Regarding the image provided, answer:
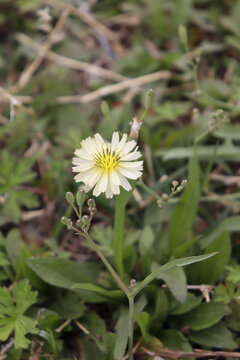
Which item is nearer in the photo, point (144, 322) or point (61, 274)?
point (144, 322)

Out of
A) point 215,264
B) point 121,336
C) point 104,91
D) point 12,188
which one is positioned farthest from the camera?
point 104,91

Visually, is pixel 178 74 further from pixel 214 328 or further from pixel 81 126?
pixel 214 328

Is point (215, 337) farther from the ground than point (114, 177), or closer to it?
closer to it

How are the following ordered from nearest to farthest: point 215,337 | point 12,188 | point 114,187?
point 114,187
point 215,337
point 12,188

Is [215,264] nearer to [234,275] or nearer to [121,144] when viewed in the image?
[234,275]

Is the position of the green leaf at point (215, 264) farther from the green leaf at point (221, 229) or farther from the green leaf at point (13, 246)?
the green leaf at point (13, 246)

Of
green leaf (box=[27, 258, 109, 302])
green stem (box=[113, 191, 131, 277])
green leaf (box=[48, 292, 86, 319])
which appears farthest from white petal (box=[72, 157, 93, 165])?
green leaf (box=[48, 292, 86, 319])

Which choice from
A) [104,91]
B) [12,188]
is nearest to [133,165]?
[12,188]

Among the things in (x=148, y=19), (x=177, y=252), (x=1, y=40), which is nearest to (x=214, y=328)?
(x=177, y=252)
